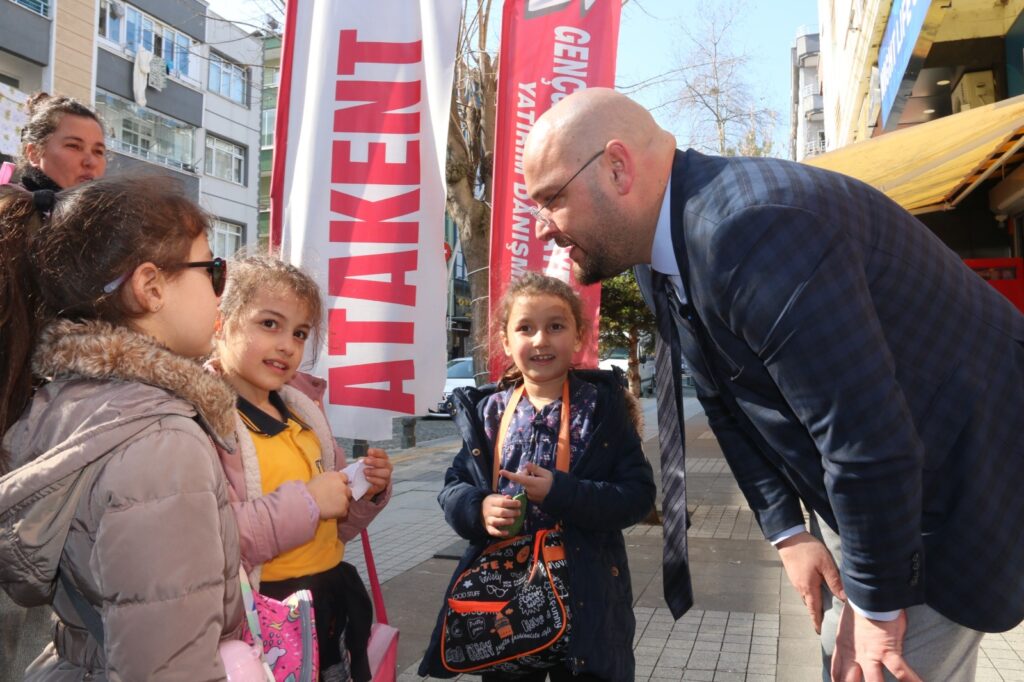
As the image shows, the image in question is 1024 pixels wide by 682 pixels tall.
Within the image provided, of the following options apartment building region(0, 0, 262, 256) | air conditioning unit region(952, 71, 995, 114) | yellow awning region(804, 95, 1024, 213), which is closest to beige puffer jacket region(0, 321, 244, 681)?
yellow awning region(804, 95, 1024, 213)

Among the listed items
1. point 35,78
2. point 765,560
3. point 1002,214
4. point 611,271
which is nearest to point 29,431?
point 611,271

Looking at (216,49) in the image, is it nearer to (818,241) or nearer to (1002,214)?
(1002,214)

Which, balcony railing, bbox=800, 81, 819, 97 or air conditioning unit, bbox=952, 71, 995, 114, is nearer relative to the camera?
air conditioning unit, bbox=952, 71, 995, 114

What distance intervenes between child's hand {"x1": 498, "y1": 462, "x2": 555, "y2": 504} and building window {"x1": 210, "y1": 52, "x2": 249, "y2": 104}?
108 ft

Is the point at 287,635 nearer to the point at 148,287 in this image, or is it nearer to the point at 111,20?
the point at 148,287

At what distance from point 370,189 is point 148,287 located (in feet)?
7.51

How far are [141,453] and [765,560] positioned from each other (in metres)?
5.34

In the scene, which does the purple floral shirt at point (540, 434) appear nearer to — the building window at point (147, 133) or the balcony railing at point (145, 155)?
the balcony railing at point (145, 155)

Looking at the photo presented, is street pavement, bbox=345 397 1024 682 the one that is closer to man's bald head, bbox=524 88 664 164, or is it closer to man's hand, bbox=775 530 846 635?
man's hand, bbox=775 530 846 635

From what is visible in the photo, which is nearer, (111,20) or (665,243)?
(665,243)

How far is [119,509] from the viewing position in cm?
148

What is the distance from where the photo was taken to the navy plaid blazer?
1610mm

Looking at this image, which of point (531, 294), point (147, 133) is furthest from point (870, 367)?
point (147, 133)

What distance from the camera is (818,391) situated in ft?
5.33
